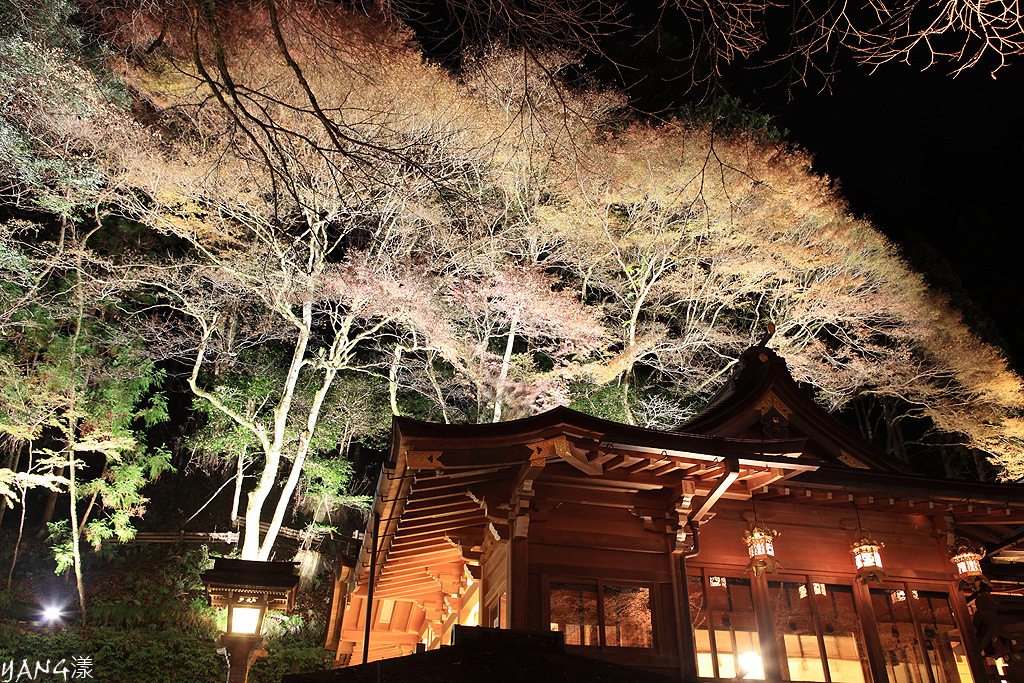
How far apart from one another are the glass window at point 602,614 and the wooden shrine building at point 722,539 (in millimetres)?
15

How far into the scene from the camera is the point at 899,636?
27.2 ft

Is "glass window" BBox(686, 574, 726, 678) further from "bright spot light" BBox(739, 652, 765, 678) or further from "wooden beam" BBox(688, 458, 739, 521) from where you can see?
"wooden beam" BBox(688, 458, 739, 521)

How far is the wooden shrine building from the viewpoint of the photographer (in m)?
7.07

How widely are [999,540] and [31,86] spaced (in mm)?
21226

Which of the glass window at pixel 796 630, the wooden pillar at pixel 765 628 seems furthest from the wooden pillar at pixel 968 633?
the wooden pillar at pixel 765 628

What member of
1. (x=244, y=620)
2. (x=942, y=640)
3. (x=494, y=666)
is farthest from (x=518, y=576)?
(x=942, y=640)

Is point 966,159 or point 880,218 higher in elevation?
point 966,159

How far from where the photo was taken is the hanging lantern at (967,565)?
27.8 feet

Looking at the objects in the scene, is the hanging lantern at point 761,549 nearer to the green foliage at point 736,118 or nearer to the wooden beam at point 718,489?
the wooden beam at point 718,489

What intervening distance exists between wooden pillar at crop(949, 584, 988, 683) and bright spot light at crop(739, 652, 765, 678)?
9.40ft

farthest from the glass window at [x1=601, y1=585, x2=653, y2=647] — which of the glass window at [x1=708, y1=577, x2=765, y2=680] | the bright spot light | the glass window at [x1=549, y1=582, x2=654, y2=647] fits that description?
the bright spot light

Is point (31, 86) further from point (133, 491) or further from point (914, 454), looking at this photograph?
point (914, 454)

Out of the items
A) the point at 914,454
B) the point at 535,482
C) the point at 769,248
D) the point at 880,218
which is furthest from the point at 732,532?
the point at 880,218

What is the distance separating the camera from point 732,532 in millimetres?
8281
